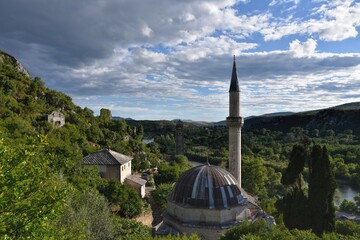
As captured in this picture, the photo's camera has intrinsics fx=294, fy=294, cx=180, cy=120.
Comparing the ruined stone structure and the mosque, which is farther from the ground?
the ruined stone structure

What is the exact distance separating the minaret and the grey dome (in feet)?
20.7

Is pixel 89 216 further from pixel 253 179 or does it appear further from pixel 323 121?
pixel 323 121

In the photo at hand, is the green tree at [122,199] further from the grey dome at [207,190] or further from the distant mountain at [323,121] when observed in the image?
the distant mountain at [323,121]

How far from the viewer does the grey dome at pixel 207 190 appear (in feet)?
62.0

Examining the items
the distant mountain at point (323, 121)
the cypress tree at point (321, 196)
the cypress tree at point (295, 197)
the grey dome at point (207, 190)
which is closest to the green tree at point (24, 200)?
the grey dome at point (207, 190)

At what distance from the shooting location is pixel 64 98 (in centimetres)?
6688

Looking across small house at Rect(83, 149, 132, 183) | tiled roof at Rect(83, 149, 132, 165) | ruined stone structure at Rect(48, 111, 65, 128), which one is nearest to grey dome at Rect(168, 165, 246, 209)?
small house at Rect(83, 149, 132, 183)

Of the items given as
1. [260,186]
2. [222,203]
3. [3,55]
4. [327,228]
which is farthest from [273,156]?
[3,55]

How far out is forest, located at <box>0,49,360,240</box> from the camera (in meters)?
8.83

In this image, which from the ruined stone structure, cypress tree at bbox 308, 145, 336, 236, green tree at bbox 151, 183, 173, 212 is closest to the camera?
cypress tree at bbox 308, 145, 336, 236

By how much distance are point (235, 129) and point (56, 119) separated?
38177 mm

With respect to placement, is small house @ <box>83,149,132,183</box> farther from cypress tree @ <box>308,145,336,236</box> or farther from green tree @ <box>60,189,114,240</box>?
cypress tree @ <box>308,145,336,236</box>

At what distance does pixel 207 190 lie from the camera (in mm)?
19172

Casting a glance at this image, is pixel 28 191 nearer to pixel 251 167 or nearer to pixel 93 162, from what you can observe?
pixel 93 162
